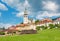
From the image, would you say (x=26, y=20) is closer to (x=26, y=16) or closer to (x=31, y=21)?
(x=26, y=16)

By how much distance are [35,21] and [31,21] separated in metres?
3.91

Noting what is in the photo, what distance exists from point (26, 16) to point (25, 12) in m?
4.62

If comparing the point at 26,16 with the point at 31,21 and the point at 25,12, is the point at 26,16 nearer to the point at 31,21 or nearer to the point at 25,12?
the point at 25,12

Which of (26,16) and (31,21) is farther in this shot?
(31,21)

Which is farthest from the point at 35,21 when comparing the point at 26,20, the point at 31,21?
the point at 26,20

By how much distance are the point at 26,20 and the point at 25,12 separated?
779cm

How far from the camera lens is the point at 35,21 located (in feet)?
590

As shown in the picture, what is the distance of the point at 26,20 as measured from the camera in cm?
16638

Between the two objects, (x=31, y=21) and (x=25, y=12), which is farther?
(x=31, y=21)

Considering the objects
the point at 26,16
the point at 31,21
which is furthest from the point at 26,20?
the point at 31,21

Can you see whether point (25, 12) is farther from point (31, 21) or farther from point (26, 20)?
point (31, 21)

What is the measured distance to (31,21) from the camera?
180625mm

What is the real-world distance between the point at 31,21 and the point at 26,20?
15.0 metres

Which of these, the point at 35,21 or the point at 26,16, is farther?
the point at 35,21
